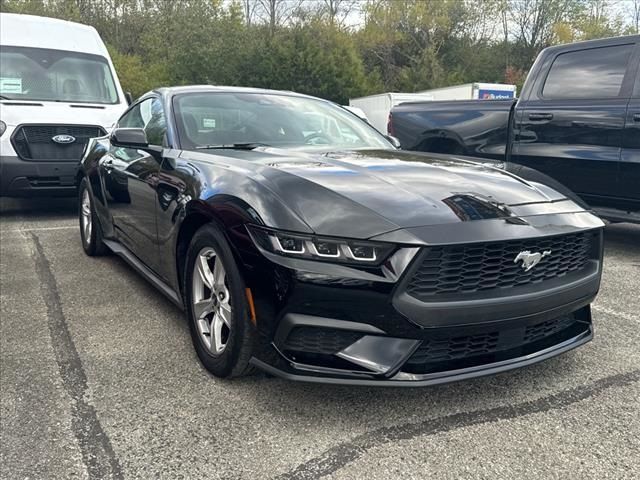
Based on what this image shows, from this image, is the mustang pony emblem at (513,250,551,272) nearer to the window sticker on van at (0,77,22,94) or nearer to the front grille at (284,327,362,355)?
the front grille at (284,327,362,355)

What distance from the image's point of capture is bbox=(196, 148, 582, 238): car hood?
2.31 meters

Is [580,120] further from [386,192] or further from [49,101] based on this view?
[49,101]

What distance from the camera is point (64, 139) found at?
7391mm

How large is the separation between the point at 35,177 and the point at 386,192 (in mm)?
6112

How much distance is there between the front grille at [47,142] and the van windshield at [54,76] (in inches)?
24.3

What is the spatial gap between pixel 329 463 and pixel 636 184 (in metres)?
4.18

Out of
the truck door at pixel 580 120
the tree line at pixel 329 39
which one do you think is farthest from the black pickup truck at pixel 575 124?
the tree line at pixel 329 39

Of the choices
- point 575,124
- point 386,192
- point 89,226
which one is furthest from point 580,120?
point 89,226

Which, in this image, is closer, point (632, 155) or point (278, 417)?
point (278, 417)

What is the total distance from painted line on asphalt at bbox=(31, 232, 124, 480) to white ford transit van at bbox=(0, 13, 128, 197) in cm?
357

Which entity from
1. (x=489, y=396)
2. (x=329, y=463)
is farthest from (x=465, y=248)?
(x=329, y=463)

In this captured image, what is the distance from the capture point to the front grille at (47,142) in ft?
23.5

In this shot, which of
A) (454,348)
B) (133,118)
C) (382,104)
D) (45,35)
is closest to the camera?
(454,348)

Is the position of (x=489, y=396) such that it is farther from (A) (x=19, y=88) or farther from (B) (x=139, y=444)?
(A) (x=19, y=88)
